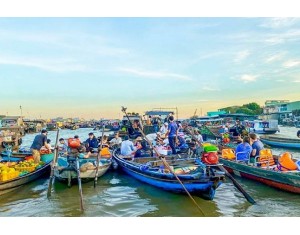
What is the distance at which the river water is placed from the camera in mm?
6602

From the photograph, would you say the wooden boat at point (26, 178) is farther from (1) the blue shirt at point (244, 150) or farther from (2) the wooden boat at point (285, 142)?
(2) the wooden boat at point (285, 142)

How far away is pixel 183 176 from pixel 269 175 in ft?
8.21

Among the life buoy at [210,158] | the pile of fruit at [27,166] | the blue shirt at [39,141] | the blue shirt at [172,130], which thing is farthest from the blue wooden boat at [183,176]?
the blue shirt at [39,141]

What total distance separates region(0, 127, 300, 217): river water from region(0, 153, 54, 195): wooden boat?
0.61 ft

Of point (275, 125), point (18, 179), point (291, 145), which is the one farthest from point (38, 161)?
point (275, 125)

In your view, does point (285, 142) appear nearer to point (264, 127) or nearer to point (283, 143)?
point (283, 143)

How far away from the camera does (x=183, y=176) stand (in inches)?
265

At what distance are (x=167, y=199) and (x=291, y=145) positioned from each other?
38.5ft

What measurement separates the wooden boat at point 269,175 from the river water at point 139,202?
159mm

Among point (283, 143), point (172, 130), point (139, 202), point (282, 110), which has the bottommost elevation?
point (139, 202)

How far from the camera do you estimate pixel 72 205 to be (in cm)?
721

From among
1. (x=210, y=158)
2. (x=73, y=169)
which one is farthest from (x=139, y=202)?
(x=210, y=158)

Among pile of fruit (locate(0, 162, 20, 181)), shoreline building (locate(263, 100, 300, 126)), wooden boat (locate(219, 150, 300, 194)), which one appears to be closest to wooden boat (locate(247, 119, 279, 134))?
shoreline building (locate(263, 100, 300, 126))

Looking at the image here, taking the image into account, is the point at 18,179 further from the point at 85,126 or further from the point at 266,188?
the point at 85,126
